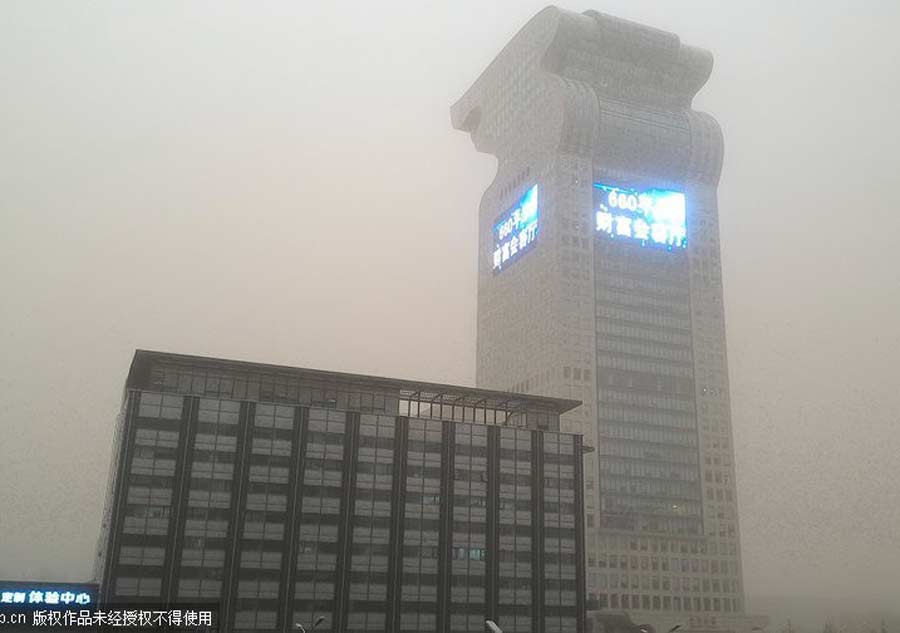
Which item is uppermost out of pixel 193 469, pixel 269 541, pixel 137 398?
pixel 137 398

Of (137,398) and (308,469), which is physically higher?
(137,398)

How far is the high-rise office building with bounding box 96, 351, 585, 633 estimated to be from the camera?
351 ft

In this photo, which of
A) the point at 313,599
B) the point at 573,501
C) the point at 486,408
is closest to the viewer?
the point at 313,599

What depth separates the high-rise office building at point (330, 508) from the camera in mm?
107125

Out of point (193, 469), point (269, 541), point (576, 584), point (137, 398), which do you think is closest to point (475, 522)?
point (576, 584)

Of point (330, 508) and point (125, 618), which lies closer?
point (125, 618)

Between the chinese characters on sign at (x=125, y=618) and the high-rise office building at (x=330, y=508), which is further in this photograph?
the high-rise office building at (x=330, y=508)

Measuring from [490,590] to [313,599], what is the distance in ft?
72.6

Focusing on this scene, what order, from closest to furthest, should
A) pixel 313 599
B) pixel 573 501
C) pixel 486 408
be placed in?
pixel 313 599 < pixel 573 501 < pixel 486 408

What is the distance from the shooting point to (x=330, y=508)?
113 m

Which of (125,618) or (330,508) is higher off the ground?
(330,508)

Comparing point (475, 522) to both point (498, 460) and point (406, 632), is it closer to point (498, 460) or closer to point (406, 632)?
point (498, 460)

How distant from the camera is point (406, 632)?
11081cm

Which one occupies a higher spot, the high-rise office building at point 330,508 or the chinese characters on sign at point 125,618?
the high-rise office building at point 330,508
